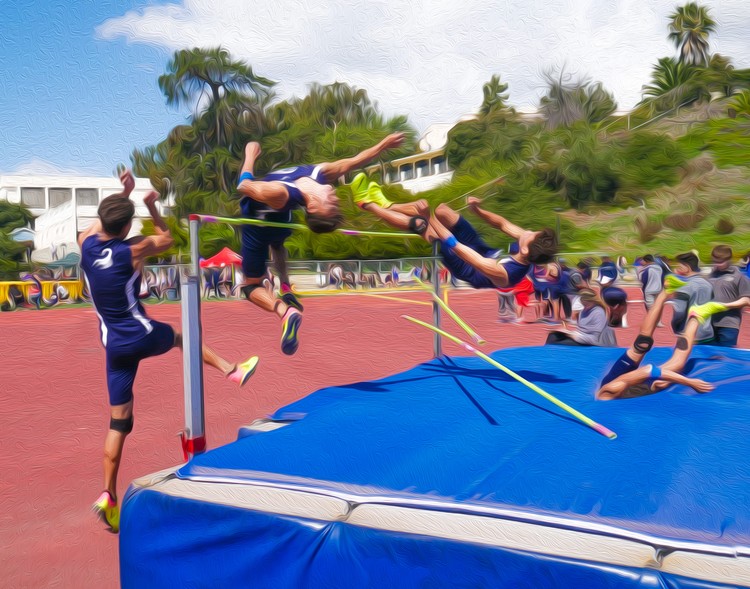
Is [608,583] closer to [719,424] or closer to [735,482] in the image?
[735,482]

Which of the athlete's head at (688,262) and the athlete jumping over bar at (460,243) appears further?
the athlete's head at (688,262)

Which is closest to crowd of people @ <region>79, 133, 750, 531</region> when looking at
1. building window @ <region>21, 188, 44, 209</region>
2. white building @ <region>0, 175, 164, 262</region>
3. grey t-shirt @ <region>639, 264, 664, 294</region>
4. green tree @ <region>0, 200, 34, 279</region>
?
grey t-shirt @ <region>639, 264, 664, 294</region>

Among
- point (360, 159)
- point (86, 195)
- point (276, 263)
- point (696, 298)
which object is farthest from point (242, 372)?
point (86, 195)

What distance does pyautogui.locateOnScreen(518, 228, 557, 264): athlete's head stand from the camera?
285cm

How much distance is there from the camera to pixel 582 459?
1913 millimetres

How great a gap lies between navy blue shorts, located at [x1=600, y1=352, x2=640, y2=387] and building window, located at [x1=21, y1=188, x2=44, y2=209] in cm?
2410

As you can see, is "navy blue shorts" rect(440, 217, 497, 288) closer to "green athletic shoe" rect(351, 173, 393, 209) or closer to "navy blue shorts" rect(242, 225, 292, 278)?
"green athletic shoe" rect(351, 173, 393, 209)

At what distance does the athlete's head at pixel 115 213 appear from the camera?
8.18 feet

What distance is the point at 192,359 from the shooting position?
7.65 ft

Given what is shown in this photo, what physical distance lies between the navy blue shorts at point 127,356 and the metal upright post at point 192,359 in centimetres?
41

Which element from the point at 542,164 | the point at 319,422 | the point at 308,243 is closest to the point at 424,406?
the point at 319,422

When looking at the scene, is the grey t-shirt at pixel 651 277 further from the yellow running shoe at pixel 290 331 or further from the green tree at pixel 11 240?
the green tree at pixel 11 240

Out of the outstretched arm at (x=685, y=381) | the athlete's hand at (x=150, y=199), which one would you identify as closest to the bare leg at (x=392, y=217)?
the athlete's hand at (x=150, y=199)

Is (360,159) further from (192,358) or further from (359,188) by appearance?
(192,358)
